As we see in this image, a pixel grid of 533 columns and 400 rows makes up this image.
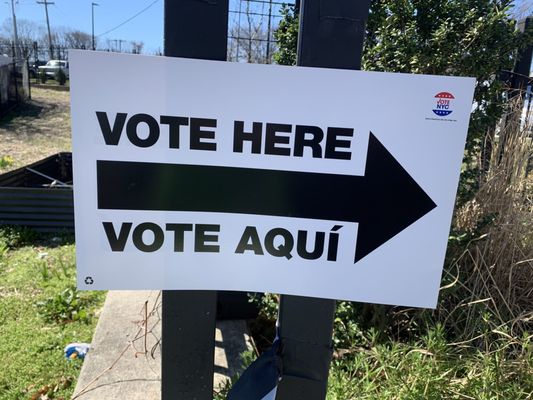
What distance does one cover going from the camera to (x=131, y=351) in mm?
3244

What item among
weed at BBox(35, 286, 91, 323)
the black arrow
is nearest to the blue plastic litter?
weed at BBox(35, 286, 91, 323)

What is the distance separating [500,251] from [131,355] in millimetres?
2614

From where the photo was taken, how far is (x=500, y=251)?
3.06 meters

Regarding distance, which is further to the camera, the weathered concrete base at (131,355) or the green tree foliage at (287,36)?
the green tree foliage at (287,36)

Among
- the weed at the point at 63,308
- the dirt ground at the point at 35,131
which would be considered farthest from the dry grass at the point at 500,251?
the dirt ground at the point at 35,131

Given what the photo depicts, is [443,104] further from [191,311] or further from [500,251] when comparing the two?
[500,251]

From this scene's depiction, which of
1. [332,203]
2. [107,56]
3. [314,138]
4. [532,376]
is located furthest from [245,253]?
[532,376]

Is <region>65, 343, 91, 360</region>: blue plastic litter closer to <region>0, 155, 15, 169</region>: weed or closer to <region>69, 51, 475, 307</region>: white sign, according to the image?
<region>69, 51, 475, 307</region>: white sign

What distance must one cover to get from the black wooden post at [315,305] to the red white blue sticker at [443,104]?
0.26 meters

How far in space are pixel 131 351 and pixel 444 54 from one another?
289 cm

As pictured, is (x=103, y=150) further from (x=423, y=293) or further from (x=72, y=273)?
(x=72, y=273)

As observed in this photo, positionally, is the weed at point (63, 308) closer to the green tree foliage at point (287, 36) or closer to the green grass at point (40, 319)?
the green grass at point (40, 319)

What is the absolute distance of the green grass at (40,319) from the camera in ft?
10.2

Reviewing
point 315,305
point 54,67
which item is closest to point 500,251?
point 315,305
